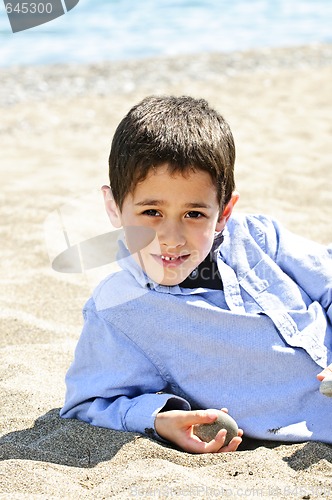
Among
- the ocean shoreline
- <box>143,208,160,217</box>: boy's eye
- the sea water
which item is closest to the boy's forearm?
<box>143,208,160,217</box>: boy's eye

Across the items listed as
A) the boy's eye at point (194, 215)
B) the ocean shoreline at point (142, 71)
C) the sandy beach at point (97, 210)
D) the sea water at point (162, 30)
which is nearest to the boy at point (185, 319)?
the boy's eye at point (194, 215)

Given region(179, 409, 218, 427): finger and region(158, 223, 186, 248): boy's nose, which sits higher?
region(158, 223, 186, 248): boy's nose

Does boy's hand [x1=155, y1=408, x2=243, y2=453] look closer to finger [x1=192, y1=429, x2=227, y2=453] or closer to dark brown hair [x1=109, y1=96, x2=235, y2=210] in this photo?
finger [x1=192, y1=429, x2=227, y2=453]

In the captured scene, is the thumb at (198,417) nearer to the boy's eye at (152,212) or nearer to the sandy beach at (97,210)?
the sandy beach at (97,210)

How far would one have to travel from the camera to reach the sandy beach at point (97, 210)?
2316mm

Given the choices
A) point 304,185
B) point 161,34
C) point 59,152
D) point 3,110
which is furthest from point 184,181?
point 161,34

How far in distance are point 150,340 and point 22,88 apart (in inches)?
273

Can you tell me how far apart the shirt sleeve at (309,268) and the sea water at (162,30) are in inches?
349

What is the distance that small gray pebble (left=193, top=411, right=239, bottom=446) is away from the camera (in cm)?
253

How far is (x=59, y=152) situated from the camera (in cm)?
664

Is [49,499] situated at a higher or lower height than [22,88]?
higher

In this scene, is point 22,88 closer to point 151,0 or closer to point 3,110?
point 3,110

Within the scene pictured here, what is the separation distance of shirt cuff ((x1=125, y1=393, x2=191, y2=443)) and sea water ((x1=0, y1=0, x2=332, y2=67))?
9.17 meters

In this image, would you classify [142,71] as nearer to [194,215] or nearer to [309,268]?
[309,268]
